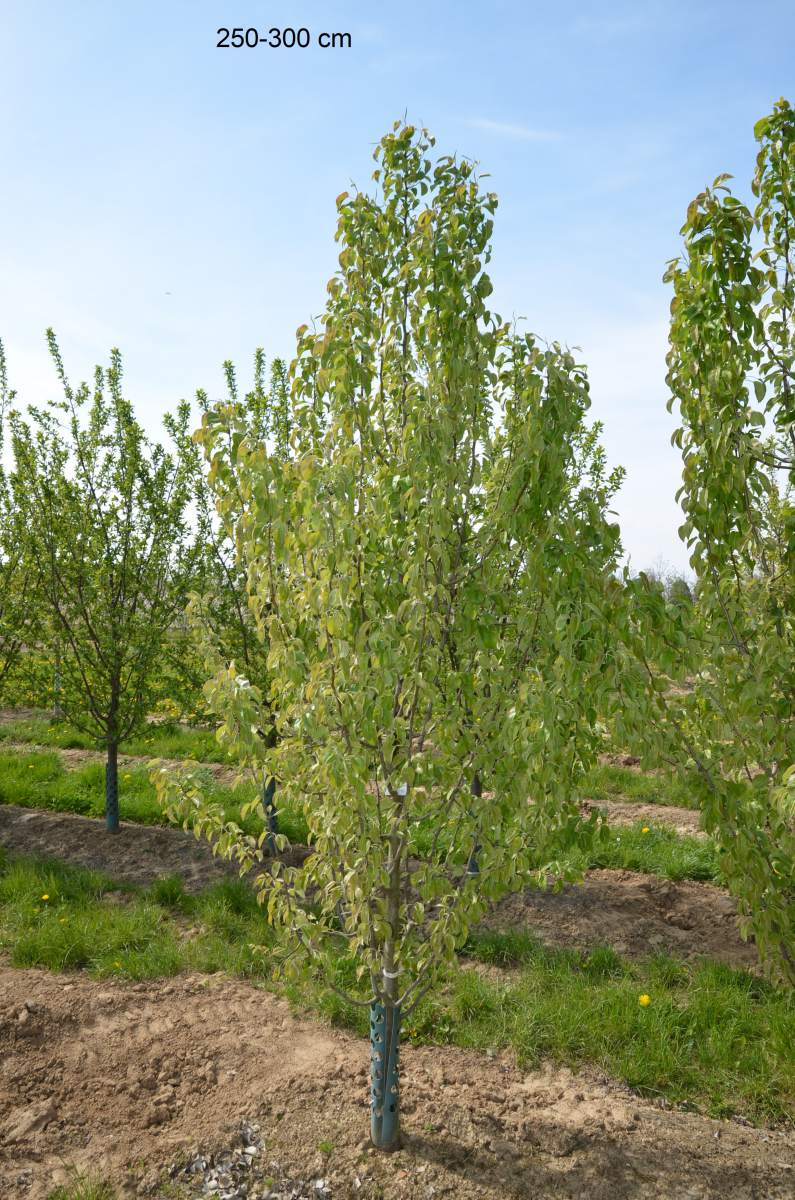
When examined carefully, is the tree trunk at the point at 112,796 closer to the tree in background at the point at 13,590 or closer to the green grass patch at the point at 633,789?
the tree in background at the point at 13,590

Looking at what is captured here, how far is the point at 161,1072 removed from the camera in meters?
4.20

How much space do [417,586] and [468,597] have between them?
0.92ft

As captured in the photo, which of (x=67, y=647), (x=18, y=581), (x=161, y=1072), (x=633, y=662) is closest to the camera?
(x=633, y=662)

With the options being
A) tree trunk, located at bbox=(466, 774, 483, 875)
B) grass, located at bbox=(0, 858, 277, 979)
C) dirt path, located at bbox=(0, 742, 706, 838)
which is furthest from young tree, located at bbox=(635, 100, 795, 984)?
dirt path, located at bbox=(0, 742, 706, 838)

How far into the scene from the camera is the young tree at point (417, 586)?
292 cm

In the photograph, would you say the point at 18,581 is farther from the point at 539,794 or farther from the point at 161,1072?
the point at 539,794

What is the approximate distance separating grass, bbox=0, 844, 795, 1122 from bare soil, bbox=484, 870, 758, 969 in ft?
0.94

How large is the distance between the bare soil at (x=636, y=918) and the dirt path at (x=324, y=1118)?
157 centimetres

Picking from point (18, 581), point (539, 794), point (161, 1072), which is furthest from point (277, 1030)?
point (18, 581)

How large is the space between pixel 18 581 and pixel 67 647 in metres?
1.30

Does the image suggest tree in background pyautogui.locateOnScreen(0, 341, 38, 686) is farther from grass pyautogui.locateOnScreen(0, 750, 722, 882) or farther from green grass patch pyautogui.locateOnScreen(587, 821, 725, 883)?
green grass patch pyautogui.locateOnScreen(587, 821, 725, 883)

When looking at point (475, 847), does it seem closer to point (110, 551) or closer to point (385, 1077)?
point (385, 1077)

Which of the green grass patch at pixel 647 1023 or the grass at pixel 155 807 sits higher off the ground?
the grass at pixel 155 807

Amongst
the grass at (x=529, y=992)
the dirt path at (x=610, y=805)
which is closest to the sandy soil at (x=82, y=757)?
the dirt path at (x=610, y=805)
